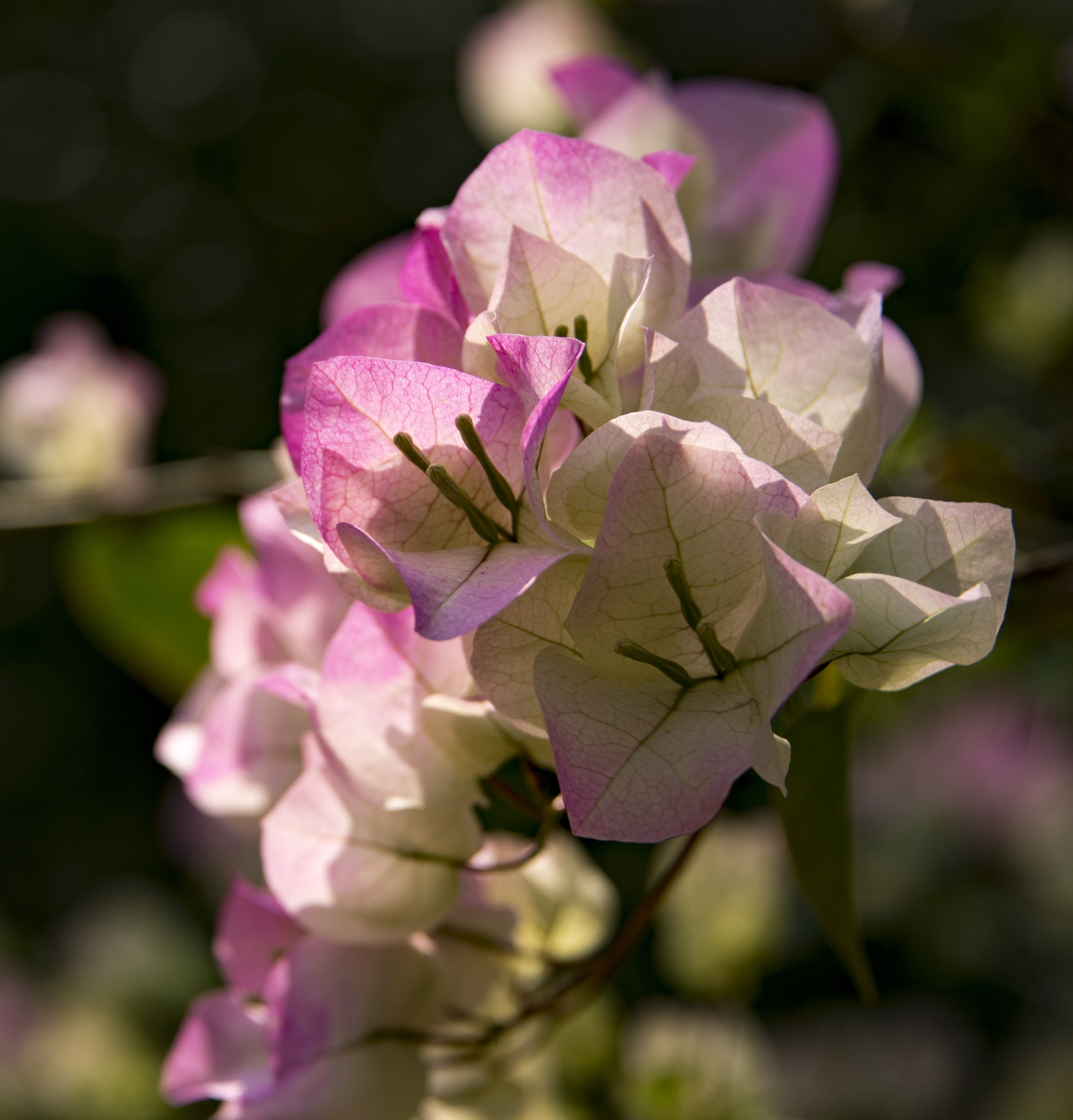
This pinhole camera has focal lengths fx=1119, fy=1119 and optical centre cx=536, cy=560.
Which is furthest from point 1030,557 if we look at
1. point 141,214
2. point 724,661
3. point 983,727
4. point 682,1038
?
point 141,214

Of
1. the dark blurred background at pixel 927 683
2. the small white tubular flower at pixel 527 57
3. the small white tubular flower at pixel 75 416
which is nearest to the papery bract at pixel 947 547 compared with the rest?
the dark blurred background at pixel 927 683

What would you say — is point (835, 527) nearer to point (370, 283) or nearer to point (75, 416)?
point (370, 283)

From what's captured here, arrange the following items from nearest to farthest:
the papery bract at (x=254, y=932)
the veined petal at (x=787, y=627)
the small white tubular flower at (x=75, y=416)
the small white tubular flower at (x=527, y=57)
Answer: the veined petal at (x=787, y=627), the papery bract at (x=254, y=932), the small white tubular flower at (x=75, y=416), the small white tubular flower at (x=527, y=57)

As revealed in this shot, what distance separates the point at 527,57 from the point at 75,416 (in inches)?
17.0

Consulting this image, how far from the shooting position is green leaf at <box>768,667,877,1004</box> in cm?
25

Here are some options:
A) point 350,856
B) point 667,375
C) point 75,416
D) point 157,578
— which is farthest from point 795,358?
point 75,416

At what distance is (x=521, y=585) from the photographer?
0.19m

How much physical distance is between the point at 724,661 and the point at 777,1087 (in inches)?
20.2

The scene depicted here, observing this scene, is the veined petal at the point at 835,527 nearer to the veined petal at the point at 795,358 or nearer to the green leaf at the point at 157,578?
the veined petal at the point at 795,358

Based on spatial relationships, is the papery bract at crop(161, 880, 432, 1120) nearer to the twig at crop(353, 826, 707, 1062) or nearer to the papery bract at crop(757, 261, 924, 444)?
the twig at crop(353, 826, 707, 1062)

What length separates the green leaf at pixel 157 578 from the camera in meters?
0.54

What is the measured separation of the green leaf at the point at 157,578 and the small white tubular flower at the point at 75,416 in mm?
64

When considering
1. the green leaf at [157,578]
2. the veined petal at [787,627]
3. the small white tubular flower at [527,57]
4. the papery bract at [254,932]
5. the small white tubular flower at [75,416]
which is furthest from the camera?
the small white tubular flower at [527,57]

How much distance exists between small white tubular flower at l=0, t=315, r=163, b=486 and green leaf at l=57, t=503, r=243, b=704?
0.06 metres
